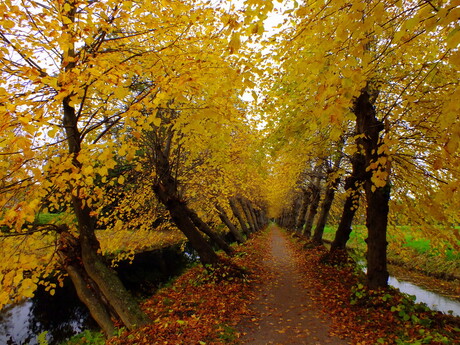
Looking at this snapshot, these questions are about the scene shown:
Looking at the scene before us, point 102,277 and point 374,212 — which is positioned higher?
point 374,212

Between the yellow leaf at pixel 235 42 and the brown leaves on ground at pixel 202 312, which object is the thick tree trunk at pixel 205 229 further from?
the yellow leaf at pixel 235 42

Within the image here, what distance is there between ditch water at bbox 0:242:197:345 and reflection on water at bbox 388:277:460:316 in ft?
39.0

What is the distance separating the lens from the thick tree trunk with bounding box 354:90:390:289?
6668 mm

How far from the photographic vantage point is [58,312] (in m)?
11.5

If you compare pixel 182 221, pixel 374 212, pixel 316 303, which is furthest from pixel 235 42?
pixel 182 221

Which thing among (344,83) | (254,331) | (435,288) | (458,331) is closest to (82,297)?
(254,331)

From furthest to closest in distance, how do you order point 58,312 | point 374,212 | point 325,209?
point 325,209
point 58,312
point 374,212

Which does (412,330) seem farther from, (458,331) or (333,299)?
(333,299)

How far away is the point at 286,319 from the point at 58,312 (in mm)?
10438

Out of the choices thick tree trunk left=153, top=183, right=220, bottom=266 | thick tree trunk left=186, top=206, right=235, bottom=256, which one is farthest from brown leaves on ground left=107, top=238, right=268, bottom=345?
thick tree trunk left=186, top=206, right=235, bottom=256

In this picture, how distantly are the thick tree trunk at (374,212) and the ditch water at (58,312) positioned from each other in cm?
978

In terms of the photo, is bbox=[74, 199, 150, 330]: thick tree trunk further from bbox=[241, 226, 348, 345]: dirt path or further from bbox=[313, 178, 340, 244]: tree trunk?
bbox=[313, 178, 340, 244]: tree trunk

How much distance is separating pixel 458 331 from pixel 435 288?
10082mm

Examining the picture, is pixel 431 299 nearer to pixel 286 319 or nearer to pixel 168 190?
pixel 286 319
